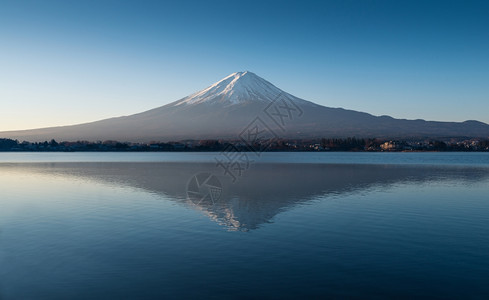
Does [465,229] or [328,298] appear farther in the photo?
A: [465,229]

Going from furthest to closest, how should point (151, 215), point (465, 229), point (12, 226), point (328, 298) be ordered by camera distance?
point (151, 215) → point (12, 226) → point (465, 229) → point (328, 298)

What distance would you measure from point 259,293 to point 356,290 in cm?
179

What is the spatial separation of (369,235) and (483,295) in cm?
452

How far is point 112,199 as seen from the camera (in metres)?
19.0

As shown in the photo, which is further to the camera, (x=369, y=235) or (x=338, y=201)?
(x=338, y=201)

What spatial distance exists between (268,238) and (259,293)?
400cm

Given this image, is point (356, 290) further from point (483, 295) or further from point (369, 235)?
point (369, 235)

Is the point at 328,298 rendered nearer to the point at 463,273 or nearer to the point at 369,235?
the point at 463,273

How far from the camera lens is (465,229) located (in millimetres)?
12125

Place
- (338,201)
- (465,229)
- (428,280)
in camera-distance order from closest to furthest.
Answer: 1. (428,280)
2. (465,229)
3. (338,201)

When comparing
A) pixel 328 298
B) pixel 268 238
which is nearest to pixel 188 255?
pixel 268 238

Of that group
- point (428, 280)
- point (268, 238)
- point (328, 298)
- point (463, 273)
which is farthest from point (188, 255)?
point (463, 273)

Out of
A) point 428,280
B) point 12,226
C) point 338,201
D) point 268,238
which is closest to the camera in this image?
point 428,280


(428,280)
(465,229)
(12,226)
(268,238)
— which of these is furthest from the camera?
(12,226)
